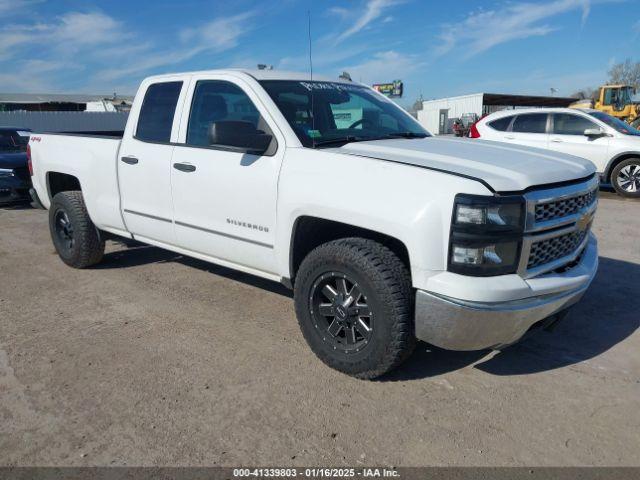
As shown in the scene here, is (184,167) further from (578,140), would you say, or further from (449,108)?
(449,108)

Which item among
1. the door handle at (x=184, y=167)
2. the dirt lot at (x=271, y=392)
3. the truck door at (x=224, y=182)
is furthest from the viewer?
the door handle at (x=184, y=167)

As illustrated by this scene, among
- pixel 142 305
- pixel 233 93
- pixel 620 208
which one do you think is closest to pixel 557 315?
pixel 233 93

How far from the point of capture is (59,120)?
96.5ft

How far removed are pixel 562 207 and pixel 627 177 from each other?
8.64 m

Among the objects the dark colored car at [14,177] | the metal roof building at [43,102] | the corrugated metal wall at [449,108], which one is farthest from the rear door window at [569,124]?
the metal roof building at [43,102]

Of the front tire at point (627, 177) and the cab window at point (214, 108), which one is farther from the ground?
the cab window at point (214, 108)

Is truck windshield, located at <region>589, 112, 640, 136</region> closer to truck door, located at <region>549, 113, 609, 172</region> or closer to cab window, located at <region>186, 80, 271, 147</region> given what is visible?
truck door, located at <region>549, 113, 609, 172</region>

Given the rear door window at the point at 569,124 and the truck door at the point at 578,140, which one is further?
the rear door window at the point at 569,124

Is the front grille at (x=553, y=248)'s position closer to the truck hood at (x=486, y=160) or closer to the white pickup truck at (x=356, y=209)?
the white pickup truck at (x=356, y=209)

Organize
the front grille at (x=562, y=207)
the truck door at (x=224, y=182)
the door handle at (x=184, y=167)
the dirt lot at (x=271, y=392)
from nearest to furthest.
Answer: the dirt lot at (x=271, y=392) → the front grille at (x=562, y=207) → the truck door at (x=224, y=182) → the door handle at (x=184, y=167)

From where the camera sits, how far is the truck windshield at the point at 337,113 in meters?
3.66

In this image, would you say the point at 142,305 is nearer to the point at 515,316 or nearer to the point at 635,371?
the point at 515,316

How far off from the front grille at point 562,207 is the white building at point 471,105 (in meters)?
40.1

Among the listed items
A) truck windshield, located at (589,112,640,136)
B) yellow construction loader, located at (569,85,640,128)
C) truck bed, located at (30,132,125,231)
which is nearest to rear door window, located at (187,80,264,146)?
truck bed, located at (30,132,125,231)
